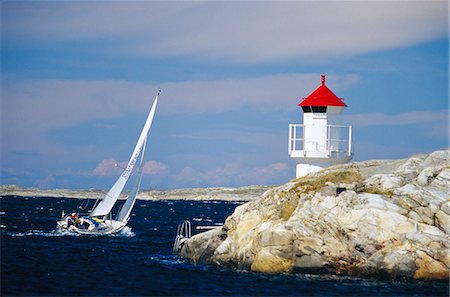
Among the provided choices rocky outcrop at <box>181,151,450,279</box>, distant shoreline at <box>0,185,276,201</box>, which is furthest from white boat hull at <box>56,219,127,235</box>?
distant shoreline at <box>0,185,276,201</box>

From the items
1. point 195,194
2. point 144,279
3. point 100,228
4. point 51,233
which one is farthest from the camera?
point 195,194

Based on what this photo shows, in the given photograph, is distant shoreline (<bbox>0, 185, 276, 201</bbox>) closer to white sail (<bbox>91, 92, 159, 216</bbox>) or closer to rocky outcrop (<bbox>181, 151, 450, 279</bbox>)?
white sail (<bbox>91, 92, 159, 216</bbox>)

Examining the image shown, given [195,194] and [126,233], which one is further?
[195,194]

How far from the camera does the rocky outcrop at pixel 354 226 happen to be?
2902 cm

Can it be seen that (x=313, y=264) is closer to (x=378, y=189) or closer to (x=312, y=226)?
(x=312, y=226)

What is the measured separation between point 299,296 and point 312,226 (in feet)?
15.0

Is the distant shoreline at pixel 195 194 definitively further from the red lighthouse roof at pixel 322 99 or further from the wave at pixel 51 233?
the red lighthouse roof at pixel 322 99

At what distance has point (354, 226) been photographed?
3006 cm

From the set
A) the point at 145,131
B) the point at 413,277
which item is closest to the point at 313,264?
the point at 413,277

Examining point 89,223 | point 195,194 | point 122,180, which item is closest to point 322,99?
point 122,180

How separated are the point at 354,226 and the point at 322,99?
28.0ft

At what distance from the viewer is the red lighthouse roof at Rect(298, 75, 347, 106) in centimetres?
3597

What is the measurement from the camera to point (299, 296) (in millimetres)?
27000

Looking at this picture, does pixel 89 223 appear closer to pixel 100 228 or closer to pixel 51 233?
pixel 100 228
